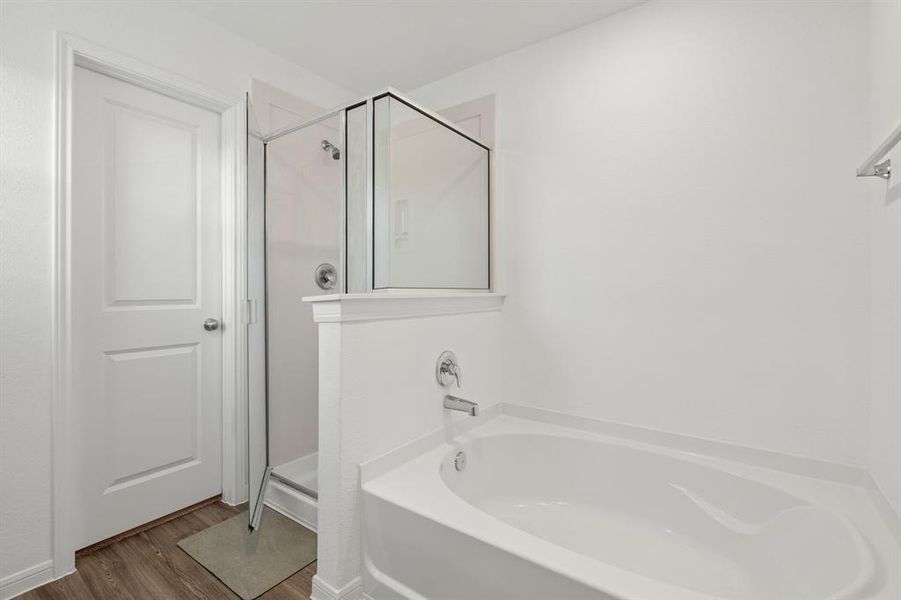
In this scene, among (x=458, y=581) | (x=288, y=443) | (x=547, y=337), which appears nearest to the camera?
(x=458, y=581)

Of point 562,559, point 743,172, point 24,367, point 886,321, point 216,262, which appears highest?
point 743,172

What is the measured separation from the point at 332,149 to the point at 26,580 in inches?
75.5

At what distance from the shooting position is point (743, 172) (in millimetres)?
1589

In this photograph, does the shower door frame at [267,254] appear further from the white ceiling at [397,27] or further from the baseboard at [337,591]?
the white ceiling at [397,27]

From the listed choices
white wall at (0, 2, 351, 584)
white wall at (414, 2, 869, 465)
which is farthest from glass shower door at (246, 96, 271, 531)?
white wall at (414, 2, 869, 465)

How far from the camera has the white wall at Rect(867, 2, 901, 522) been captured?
3.73ft

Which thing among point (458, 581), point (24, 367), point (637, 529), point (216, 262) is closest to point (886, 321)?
point (637, 529)

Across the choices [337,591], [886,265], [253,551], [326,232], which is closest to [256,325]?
[326,232]

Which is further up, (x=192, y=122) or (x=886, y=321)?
(x=192, y=122)

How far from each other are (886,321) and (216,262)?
2.66m

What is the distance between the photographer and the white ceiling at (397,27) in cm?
187

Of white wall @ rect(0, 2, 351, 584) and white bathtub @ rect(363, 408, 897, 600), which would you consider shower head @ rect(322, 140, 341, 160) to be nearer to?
white wall @ rect(0, 2, 351, 584)

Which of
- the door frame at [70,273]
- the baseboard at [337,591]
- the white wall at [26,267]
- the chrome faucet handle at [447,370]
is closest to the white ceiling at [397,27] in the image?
the door frame at [70,273]

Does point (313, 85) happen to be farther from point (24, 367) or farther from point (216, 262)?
point (24, 367)
